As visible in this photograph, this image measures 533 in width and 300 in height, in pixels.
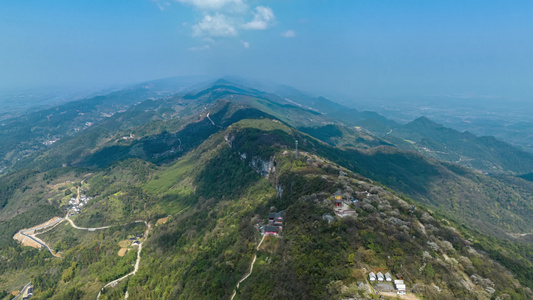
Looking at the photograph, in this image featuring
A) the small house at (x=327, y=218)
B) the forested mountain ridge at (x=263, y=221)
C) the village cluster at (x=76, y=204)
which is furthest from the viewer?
the village cluster at (x=76, y=204)

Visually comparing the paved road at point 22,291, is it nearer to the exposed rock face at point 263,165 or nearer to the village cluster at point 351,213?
the exposed rock face at point 263,165

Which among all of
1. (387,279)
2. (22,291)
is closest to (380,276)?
(387,279)

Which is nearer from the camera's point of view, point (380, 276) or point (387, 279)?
point (387, 279)

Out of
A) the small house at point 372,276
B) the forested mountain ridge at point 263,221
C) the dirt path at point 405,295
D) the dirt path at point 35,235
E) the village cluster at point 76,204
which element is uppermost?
the small house at point 372,276

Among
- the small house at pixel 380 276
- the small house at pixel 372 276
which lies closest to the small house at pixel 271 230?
the small house at pixel 372 276

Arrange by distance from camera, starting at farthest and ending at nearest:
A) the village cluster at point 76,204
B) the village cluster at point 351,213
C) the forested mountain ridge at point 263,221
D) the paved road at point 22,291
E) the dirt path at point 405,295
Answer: the village cluster at point 76,204, the paved road at point 22,291, the forested mountain ridge at point 263,221, the village cluster at point 351,213, the dirt path at point 405,295

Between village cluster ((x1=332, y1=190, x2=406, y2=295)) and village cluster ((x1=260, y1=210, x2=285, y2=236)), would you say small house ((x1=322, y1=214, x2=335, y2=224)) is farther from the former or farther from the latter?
village cluster ((x1=260, y1=210, x2=285, y2=236))

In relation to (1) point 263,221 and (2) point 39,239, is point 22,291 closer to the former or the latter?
(2) point 39,239

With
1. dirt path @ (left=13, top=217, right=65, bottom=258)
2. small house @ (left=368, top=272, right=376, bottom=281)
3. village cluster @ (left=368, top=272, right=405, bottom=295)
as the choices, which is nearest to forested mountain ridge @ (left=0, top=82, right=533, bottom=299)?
small house @ (left=368, top=272, right=376, bottom=281)

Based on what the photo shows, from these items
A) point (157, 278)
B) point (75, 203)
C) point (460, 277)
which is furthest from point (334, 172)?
point (75, 203)
